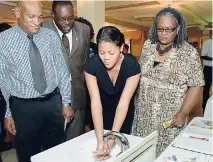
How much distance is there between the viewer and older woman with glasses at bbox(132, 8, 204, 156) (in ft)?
4.85

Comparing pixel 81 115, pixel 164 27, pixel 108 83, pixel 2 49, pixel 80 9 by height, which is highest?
pixel 80 9

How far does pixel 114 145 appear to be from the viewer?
118 centimetres

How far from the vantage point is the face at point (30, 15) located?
1502 mm

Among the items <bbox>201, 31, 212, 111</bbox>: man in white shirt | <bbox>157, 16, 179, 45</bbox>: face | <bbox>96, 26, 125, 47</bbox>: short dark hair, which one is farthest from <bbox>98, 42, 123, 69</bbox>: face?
<bbox>201, 31, 212, 111</bbox>: man in white shirt

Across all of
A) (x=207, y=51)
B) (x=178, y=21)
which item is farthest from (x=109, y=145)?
(x=207, y=51)

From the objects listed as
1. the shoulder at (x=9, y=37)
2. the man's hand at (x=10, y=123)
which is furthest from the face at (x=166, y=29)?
the man's hand at (x=10, y=123)

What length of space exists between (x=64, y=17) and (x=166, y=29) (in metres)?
0.75

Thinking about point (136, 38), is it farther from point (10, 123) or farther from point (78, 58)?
point (10, 123)

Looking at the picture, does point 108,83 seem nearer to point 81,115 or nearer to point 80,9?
point 81,115

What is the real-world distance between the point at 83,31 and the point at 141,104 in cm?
75

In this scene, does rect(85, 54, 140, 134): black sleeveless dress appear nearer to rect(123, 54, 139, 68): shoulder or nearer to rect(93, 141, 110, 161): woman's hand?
rect(123, 54, 139, 68): shoulder

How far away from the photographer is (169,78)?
1.48 metres

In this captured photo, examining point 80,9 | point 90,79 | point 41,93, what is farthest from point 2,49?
point 80,9

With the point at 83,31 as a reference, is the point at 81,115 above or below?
below
